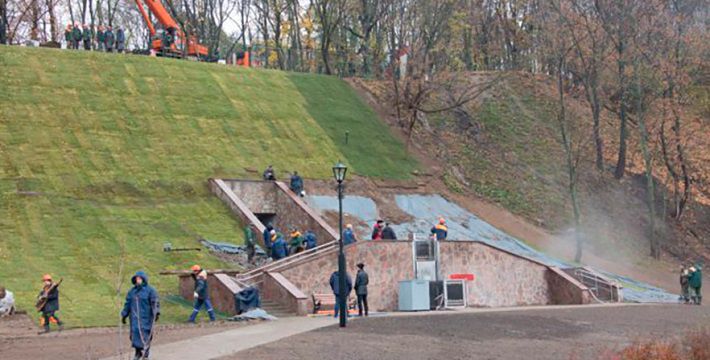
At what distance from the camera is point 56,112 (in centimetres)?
3769

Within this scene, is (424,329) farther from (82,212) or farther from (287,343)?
(82,212)

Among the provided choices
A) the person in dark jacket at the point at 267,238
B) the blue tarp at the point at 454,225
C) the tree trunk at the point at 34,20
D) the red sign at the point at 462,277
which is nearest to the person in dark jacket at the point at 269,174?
the blue tarp at the point at 454,225

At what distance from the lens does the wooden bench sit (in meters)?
26.3

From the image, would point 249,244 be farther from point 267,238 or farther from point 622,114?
point 622,114

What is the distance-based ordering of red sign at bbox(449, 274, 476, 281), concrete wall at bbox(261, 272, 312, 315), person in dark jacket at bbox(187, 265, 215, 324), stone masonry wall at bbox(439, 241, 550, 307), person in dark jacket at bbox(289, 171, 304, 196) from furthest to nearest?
person in dark jacket at bbox(289, 171, 304, 196) < stone masonry wall at bbox(439, 241, 550, 307) < red sign at bbox(449, 274, 476, 281) < concrete wall at bbox(261, 272, 312, 315) < person in dark jacket at bbox(187, 265, 215, 324)

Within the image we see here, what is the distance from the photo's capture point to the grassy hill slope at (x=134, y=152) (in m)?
27.3

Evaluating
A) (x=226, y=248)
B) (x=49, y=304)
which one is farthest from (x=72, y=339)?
(x=226, y=248)

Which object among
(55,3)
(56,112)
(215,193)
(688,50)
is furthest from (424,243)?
(55,3)

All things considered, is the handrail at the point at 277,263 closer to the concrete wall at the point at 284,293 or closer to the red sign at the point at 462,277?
the concrete wall at the point at 284,293

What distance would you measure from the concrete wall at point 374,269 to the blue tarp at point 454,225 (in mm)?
5989

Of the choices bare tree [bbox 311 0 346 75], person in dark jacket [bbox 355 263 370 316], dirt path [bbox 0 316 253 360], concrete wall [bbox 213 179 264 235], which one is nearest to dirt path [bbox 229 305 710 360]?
person in dark jacket [bbox 355 263 370 316]

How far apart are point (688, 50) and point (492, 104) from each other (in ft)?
39.2

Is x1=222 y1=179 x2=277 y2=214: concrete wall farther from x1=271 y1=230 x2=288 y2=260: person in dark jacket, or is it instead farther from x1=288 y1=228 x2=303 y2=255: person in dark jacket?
x1=271 y1=230 x2=288 y2=260: person in dark jacket

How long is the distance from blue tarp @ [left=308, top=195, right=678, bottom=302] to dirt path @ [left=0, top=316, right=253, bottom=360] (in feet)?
51.4
